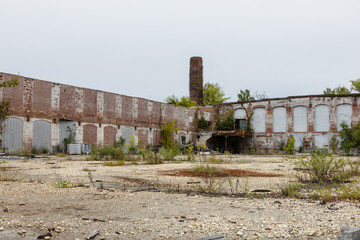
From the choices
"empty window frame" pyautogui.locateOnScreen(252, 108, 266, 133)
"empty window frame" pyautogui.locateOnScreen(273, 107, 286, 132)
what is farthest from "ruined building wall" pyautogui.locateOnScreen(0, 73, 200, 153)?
"empty window frame" pyautogui.locateOnScreen(273, 107, 286, 132)

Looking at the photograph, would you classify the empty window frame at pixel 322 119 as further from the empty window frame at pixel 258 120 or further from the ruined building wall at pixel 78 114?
the ruined building wall at pixel 78 114

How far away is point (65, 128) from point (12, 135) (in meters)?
3.76

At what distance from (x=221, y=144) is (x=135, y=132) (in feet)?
35.5

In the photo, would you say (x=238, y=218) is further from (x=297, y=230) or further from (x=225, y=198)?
(x=225, y=198)

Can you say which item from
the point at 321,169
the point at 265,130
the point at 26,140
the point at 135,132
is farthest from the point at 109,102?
the point at 321,169

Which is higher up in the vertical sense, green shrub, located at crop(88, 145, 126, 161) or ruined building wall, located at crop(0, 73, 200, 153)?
ruined building wall, located at crop(0, 73, 200, 153)

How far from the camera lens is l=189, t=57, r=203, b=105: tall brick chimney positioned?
1690 inches

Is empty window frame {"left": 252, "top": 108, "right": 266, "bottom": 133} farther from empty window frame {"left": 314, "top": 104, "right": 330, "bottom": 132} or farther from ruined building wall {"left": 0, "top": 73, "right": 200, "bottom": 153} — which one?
ruined building wall {"left": 0, "top": 73, "right": 200, "bottom": 153}

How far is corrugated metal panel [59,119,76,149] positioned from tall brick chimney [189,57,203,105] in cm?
2170

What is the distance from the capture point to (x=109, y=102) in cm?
2691

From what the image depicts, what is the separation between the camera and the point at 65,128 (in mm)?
23953

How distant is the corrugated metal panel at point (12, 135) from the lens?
20.5 metres

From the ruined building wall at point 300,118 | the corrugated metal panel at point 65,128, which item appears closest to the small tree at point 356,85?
the ruined building wall at point 300,118

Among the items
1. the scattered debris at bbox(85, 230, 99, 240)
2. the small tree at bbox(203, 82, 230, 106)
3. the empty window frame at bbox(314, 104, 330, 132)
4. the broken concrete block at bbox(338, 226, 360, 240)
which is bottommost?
the scattered debris at bbox(85, 230, 99, 240)
